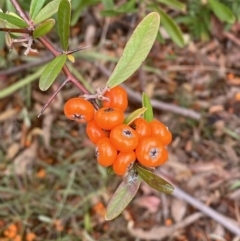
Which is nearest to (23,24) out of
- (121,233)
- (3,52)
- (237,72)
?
(3,52)

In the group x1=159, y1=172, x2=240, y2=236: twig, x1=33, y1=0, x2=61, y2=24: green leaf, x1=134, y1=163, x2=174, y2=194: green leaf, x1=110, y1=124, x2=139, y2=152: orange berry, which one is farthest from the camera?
x1=159, y1=172, x2=240, y2=236: twig

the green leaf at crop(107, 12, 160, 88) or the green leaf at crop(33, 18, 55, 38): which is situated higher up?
the green leaf at crop(33, 18, 55, 38)

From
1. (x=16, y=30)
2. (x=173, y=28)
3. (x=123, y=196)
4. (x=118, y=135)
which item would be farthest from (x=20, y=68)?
(x=118, y=135)

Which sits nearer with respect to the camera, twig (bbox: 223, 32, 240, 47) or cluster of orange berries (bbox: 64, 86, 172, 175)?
cluster of orange berries (bbox: 64, 86, 172, 175)

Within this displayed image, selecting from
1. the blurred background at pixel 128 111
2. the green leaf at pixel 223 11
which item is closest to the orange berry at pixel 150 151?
the green leaf at pixel 223 11

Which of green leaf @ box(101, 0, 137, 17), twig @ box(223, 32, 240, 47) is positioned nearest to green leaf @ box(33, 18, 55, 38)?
green leaf @ box(101, 0, 137, 17)

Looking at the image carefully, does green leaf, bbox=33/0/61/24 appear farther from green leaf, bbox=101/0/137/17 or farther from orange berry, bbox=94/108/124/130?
green leaf, bbox=101/0/137/17
